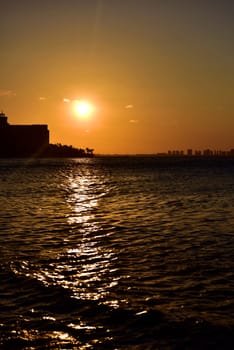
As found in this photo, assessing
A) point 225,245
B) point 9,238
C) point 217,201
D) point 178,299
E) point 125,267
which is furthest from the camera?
point 217,201

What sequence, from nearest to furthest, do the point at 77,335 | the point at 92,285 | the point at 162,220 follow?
the point at 77,335
the point at 92,285
the point at 162,220

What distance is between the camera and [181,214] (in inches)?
1230

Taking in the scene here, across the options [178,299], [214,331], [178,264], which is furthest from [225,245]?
[214,331]

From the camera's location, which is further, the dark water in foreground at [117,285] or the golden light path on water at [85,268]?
the golden light path on water at [85,268]

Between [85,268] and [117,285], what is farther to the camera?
[85,268]

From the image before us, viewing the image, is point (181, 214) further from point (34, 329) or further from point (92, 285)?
point (34, 329)

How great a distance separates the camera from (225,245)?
774 inches

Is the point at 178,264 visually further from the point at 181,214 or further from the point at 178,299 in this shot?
the point at 181,214

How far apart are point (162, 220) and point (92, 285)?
15087 millimetres

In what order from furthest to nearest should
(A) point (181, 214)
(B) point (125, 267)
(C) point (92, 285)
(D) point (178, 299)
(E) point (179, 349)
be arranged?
(A) point (181, 214) < (B) point (125, 267) < (C) point (92, 285) < (D) point (178, 299) < (E) point (179, 349)

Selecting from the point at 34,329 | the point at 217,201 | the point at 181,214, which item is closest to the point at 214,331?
the point at 34,329

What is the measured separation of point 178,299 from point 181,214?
1920cm

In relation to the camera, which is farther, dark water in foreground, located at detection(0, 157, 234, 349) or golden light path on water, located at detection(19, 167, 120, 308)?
golden light path on water, located at detection(19, 167, 120, 308)

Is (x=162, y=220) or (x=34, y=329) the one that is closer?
(x=34, y=329)
